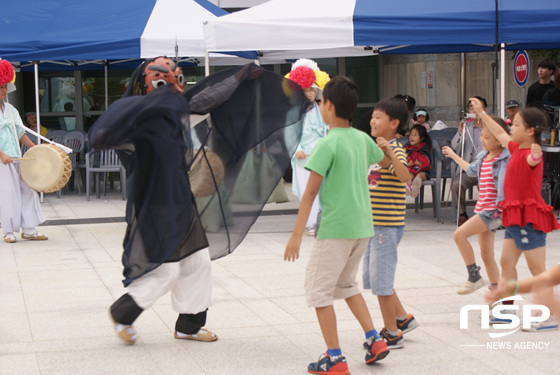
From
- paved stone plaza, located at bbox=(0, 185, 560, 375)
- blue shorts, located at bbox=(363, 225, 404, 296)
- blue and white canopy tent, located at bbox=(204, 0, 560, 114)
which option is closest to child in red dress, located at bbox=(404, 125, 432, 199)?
blue and white canopy tent, located at bbox=(204, 0, 560, 114)

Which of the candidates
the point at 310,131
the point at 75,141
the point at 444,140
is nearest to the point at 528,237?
the point at 310,131

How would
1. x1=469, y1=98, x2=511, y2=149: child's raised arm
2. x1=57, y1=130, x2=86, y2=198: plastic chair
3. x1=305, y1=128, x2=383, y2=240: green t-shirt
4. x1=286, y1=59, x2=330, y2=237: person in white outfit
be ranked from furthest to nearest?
x1=57, y1=130, x2=86, y2=198: plastic chair → x1=286, y1=59, x2=330, y2=237: person in white outfit → x1=469, y1=98, x2=511, y2=149: child's raised arm → x1=305, y1=128, x2=383, y2=240: green t-shirt

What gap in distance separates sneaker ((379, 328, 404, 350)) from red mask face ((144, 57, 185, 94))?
1.87 m

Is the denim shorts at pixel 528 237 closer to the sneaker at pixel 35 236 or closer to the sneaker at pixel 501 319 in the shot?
the sneaker at pixel 501 319

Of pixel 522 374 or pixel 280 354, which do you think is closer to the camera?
pixel 522 374

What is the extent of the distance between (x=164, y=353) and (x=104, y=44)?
767cm

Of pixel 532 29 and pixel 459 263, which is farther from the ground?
pixel 532 29

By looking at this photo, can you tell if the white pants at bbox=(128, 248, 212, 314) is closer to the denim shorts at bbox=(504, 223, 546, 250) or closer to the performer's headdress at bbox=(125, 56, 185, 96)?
the performer's headdress at bbox=(125, 56, 185, 96)

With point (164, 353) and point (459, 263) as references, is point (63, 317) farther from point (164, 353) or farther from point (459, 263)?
point (459, 263)

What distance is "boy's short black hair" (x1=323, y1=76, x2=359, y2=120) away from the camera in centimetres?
418

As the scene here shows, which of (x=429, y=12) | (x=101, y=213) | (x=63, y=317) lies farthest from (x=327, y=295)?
(x=101, y=213)

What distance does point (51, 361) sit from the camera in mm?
4473

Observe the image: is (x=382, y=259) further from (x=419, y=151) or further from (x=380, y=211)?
(x=419, y=151)

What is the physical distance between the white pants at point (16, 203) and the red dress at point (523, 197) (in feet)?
18.2
